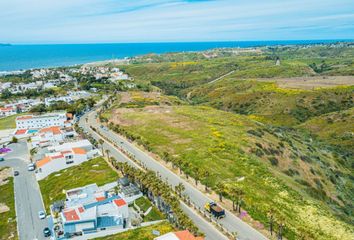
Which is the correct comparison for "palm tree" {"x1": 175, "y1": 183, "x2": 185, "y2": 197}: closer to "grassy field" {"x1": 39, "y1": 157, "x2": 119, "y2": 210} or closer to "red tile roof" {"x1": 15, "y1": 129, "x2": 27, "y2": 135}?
"grassy field" {"x1": 39, "y1": 157, "x2": 119, "y2": 210}

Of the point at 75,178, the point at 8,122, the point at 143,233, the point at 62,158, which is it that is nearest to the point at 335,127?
the point at 75,178

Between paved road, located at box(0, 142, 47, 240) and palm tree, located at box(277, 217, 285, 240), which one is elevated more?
palm tree, located at box(277, 217, 285, 240)

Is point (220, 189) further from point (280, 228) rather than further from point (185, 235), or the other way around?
point (185, 235)

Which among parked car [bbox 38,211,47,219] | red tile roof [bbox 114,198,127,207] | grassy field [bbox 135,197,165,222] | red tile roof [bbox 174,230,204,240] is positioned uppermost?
red tile roof [bbox 174,230,204,240]

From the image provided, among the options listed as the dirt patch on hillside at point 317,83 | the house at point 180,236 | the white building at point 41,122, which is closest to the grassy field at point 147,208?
the house at point 180,236

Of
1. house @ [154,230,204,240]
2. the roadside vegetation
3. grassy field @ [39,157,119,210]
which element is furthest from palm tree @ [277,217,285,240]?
grassy field @ [39,157,119,210]
